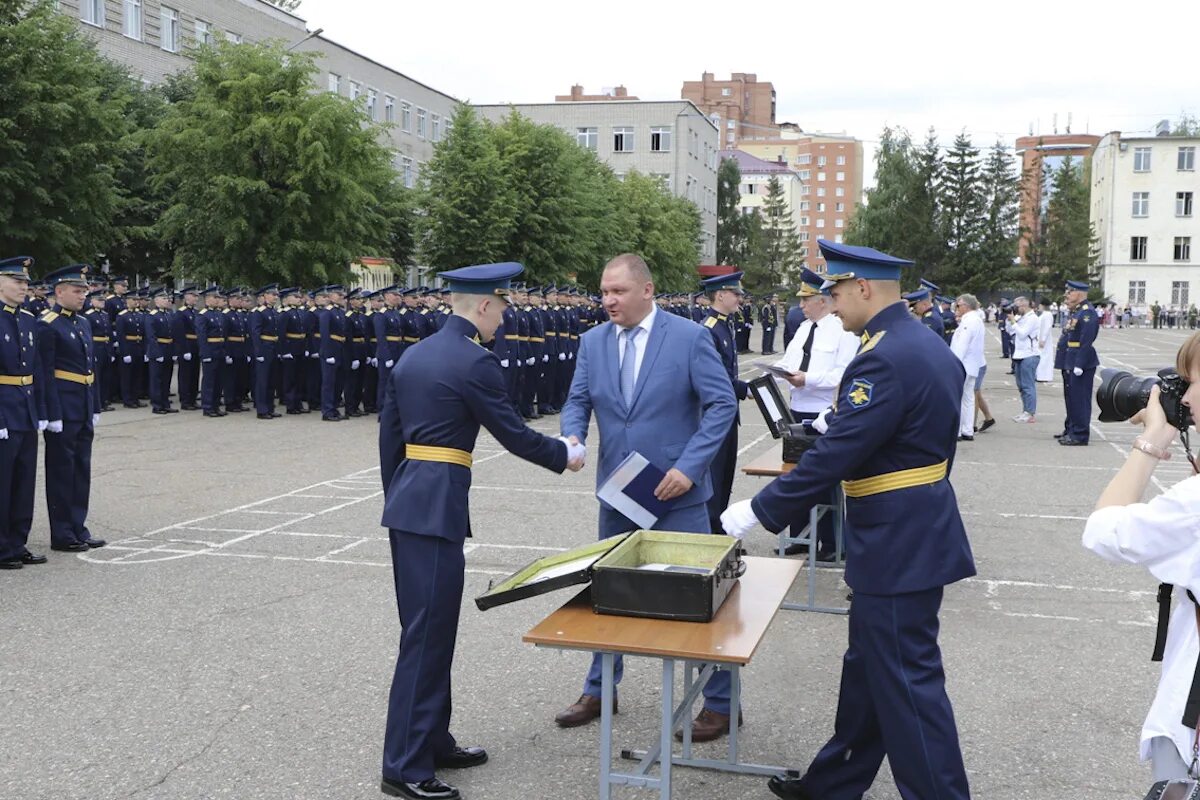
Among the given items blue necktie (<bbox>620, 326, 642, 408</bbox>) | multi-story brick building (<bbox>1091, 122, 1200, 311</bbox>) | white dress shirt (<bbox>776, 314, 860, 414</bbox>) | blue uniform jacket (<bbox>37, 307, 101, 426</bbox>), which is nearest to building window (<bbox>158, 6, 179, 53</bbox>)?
blue uniform jacket (<bbox>37, 307, 101, 426</bbox>)

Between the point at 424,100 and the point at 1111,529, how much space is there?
63102 mm

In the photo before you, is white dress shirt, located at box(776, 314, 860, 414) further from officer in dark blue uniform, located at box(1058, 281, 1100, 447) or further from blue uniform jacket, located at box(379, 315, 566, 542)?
officer in dark blue uniform, located at box(1058, 281, 1100, 447)

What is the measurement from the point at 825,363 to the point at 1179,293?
85052 mm

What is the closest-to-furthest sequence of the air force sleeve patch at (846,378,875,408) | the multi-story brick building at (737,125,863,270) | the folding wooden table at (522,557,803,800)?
the folding wooden table at (522,557,803,800) < the air force sleeve patch at (846,378,875,408) < the multi-story brick building at (737,125,863,270)

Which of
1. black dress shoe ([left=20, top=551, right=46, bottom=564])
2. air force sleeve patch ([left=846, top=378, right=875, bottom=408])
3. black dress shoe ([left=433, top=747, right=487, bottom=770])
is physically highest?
air force sleeve patch ([left=846, top=378, right=875, bottom=408])

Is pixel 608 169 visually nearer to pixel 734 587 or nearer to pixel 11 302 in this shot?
pixel 11 302

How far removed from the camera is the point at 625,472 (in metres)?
5.07

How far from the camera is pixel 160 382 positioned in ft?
64.2

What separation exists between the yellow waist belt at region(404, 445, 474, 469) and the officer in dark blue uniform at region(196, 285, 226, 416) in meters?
15.8

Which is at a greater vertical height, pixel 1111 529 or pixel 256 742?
pixel 1111 529

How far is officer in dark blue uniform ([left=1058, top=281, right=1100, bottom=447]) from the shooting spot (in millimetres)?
15859

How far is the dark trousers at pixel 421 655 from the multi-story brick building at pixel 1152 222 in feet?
288

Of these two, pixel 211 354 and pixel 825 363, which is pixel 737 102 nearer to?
pixel 211 354

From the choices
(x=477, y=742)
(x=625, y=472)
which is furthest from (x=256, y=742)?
(x=625, y=472)
